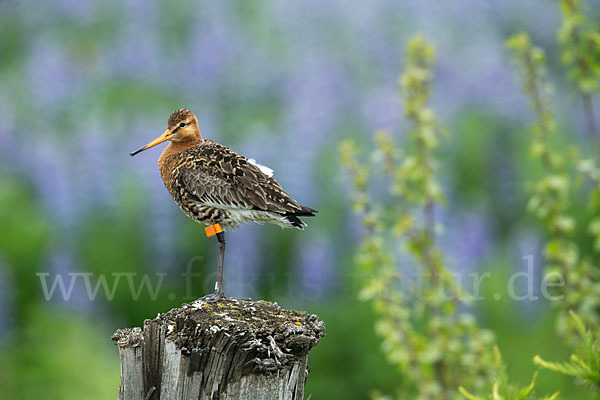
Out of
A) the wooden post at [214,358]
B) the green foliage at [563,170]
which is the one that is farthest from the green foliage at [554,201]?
the wooden post at [214,358]

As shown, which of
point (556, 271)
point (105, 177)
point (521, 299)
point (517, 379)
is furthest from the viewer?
point (105, 177)

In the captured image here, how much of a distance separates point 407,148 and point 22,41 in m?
4.46

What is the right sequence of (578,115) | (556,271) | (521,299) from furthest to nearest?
(578,115) < (521,299) < (556,271)

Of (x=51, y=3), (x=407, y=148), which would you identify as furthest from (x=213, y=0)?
(x=407, y=148)

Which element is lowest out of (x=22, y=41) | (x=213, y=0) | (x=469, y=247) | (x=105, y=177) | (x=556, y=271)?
(x=556, y=271)

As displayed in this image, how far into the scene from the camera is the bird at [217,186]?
2922mm

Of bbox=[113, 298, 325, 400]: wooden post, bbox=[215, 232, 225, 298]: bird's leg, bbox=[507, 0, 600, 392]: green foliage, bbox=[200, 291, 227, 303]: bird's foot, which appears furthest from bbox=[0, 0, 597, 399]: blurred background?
bbox=[113, 298, 325, 400]: wooden post

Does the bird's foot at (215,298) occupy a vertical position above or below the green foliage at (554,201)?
below

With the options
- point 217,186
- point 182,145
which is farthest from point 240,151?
point 217,186

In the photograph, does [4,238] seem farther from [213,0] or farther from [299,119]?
[213,0]

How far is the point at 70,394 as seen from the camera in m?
5.41

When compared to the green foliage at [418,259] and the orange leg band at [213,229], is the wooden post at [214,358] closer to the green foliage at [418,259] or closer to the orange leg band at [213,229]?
the orange leg band at [213,229]

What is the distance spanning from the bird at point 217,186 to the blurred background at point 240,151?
2.65 metres

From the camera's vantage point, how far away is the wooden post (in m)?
2.33
